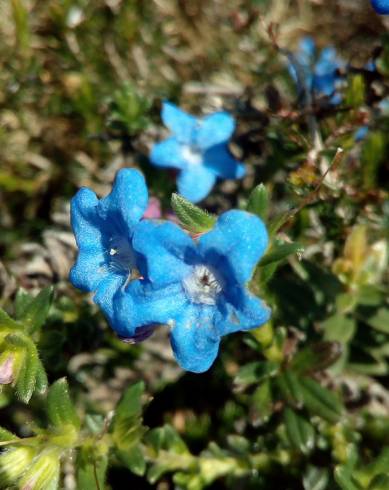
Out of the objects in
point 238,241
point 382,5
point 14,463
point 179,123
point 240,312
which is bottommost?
point 14,463

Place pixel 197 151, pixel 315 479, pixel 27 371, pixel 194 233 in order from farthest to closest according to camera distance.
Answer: pixel 197 151 < pixel 315 479 < pixel 27 371 < pixel 194 233

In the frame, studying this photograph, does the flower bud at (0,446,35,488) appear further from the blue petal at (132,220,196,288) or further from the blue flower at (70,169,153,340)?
the blue petal at (132,220,196,288)

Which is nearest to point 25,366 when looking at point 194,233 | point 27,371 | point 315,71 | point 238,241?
point 27,371

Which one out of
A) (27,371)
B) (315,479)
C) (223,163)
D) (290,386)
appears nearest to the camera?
(27,371)

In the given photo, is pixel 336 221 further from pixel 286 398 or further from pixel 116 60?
pixel 116 60

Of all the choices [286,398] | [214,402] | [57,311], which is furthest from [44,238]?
[286,398]

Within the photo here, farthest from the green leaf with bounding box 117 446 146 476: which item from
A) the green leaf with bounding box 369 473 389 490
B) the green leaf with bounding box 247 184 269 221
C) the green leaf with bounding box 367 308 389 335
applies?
the green leaf with bounding box 367 308 389 335

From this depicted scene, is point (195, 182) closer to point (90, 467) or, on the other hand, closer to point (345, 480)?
point (90, 467)
